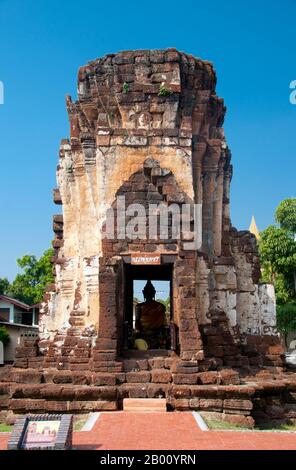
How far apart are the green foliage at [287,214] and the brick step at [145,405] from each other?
1970cm

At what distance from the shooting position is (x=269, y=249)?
26344 mm

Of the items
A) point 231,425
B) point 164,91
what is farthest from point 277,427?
point 164,91

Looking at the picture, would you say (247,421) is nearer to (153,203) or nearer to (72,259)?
(153,203)

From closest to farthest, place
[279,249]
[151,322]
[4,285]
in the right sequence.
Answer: [151,322] < [279,249] < [4,285]

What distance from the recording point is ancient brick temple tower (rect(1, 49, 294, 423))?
9.88 m

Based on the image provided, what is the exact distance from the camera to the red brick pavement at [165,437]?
6.70 meters

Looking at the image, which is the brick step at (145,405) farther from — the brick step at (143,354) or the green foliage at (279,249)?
the green foliage at (279,249)

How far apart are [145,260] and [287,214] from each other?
18243 mm

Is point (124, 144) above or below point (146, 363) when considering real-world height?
above

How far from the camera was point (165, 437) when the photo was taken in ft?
23.8

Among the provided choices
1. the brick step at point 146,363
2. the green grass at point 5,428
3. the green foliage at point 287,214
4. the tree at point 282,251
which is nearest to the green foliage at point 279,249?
the tree at point 282,251

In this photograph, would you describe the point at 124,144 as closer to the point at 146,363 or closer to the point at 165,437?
the point at 146,363

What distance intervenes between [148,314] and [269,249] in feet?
42.8

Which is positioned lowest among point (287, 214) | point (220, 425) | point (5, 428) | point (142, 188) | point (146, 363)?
point (5, 428)
